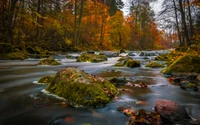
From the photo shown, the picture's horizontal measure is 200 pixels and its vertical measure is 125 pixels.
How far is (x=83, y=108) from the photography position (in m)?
3.58

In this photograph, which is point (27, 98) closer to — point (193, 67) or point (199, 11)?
point (193, 67)

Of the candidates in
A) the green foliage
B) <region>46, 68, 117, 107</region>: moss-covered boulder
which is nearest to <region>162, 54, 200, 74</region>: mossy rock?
<region>46, 68, 117, 107</region>: moss-covered boulder

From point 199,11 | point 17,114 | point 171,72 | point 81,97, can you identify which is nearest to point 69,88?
point 81,97

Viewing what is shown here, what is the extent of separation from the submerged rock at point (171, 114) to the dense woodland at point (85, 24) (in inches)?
225

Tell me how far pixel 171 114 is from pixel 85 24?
111ft

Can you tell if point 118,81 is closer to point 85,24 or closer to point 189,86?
point 189,86

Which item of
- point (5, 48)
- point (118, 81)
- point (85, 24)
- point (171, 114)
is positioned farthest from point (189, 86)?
point (85, 24)

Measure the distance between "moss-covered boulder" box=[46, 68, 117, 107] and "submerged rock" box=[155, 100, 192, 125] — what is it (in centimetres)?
115

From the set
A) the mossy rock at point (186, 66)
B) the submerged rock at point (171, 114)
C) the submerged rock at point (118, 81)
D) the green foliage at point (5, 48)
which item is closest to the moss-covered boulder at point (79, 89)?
the submerged rock at point (171, 114)

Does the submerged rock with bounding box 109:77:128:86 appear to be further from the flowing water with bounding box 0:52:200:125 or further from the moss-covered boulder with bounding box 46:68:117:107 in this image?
the moss-covered boulder with bounding box 46:68:117:107

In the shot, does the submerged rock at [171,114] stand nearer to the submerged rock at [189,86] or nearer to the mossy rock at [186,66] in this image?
the submerged rock at [189,86]

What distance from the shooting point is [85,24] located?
117 feet

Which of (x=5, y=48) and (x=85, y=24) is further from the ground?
(x=85, y=24)

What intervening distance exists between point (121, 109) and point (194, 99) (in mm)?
1879
